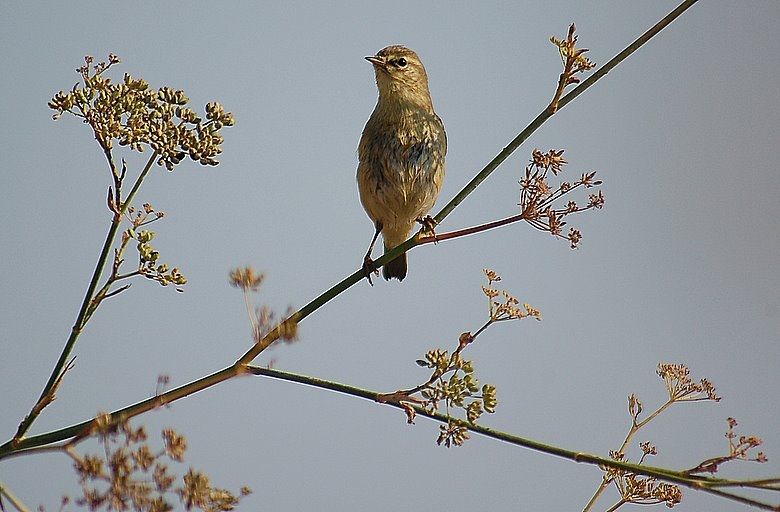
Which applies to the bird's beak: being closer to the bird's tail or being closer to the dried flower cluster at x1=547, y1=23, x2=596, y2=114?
the bird's tail

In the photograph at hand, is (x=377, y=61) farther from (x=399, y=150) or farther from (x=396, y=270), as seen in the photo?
(x=396, y=270)

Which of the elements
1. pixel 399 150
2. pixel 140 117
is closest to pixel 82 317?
pixel 140 117

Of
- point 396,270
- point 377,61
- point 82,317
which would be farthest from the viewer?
point 396,270

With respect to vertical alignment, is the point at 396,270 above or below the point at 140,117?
above

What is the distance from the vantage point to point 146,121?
210 cm

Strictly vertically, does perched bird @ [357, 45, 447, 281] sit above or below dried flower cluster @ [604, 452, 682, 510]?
above

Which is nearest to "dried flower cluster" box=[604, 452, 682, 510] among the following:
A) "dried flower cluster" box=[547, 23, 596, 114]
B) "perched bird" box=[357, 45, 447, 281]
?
"dried flower cluster" box=[547, 23, 596, 114]

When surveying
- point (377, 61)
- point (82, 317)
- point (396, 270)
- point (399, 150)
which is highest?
point (377, 61)

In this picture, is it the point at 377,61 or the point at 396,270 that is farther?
the point at 396,270

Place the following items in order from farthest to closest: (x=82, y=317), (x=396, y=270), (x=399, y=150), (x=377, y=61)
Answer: (x=396, y=270) < (x=377, y=61) < (x=399, y=150) < (x=82, y=317)

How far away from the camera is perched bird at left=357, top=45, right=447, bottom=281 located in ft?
13.5

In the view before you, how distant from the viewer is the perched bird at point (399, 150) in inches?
162

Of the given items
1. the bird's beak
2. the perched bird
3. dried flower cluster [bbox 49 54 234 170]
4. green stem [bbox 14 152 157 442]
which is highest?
the bird's beak

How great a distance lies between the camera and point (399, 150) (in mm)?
4121
